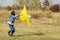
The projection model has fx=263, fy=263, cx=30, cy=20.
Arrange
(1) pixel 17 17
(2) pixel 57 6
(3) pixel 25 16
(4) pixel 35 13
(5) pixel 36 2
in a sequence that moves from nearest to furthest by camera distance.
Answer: (1) pixel 17 17, (3) pixel 25 16, (5) pixel 36 2, (4) pixel 35 13, (2) pixel 57 6

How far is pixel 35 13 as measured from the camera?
1770 inches

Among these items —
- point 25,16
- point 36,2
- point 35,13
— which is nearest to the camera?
point 25,16

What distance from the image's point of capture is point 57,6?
61.8 meters

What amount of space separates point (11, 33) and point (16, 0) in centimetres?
1832

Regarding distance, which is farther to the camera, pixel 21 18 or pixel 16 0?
pixel 16 0

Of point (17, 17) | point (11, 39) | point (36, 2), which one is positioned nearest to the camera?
point (11, 39)

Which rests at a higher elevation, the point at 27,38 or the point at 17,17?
the point at 17,17

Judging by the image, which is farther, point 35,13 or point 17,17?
point 35,13

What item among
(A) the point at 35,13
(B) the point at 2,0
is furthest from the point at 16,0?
(A) the point at 35,13

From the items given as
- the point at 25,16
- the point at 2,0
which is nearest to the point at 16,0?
the point at 2,0

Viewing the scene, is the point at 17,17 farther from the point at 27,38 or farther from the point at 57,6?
the point at 57,6

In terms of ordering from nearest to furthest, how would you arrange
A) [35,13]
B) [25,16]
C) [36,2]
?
[25,16]
[36,2]
[35,13]

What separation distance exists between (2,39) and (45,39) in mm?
2224

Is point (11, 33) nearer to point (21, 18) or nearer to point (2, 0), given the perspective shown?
point (21, 18)
